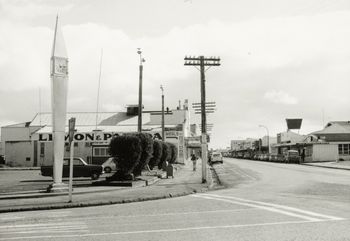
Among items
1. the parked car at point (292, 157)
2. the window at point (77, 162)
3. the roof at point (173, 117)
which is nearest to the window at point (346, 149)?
the parked car at point (292, 157)

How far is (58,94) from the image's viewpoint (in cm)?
2153

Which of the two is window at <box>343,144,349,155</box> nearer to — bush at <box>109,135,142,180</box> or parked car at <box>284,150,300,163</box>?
parked car at <box>284,150,300,163</box>

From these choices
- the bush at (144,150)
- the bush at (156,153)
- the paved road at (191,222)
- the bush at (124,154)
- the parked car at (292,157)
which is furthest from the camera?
the parked car at (292,157)

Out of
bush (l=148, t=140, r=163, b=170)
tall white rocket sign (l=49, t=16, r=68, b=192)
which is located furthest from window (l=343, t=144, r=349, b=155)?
tall white rocket sign (l=49, t=16, r=68, b=192)

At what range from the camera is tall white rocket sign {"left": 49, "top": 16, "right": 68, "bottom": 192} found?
21247 millimetres

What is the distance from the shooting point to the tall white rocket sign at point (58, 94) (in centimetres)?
2125

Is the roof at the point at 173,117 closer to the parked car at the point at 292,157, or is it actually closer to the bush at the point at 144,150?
the parked car at the point at 292,157

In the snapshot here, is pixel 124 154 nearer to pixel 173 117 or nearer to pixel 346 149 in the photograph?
pixel 173 117

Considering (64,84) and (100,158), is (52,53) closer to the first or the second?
(64,84)

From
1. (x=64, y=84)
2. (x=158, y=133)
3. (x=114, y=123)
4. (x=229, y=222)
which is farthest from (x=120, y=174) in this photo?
(x=114, y=123)

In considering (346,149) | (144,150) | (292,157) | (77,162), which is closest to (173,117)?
(292,157)

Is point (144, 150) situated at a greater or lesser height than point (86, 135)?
lesser

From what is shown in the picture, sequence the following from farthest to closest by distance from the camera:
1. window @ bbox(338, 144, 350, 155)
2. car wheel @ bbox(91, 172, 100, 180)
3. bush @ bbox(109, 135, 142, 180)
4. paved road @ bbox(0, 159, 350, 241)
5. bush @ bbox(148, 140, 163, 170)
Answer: window @ bbox(338, 144, 350, 155) → bush @ bbox(148, 140, 163, 170) → car wheel @ bbox(91, 172, 100, 180) → bush @ bbox(109, 135, 142, 180) → paved road @ bbox(0, 159, 350, 241)

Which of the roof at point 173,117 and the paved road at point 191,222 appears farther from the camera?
the roof at point 173,117
